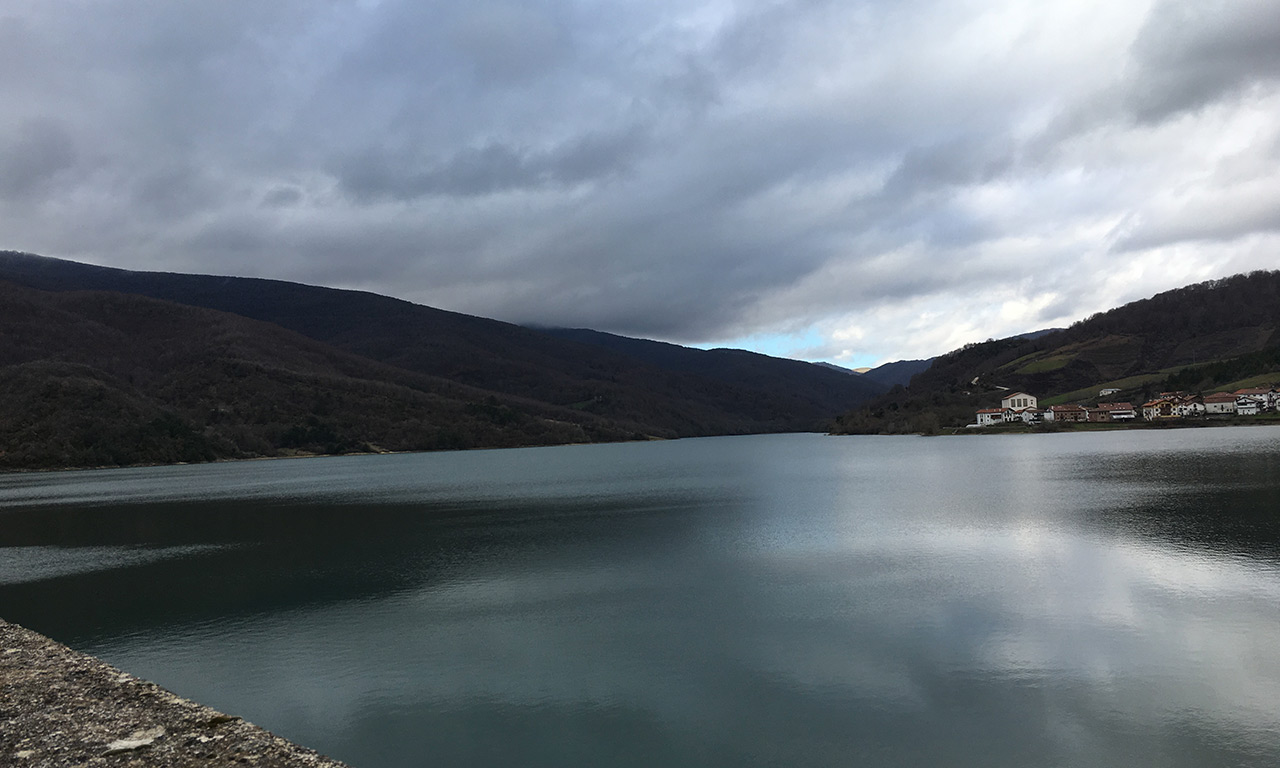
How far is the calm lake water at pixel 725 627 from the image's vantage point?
13781 mm

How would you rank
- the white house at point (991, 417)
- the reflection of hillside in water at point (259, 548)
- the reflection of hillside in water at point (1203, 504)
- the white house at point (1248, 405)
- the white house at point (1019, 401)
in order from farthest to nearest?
the white house at point (1019, 401) → the white house at point (991, 417) → the white house at point (1248, 405) → the reflection of hillside in water at point (1203, 504) → the reflection of hillside in water at point (259, 548)

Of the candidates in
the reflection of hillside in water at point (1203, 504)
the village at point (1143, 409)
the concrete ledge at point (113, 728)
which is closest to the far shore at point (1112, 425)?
the village at point (1143, 409)

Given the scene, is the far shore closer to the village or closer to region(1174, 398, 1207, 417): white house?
the village

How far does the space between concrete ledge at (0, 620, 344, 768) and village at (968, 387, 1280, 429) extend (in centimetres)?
16380

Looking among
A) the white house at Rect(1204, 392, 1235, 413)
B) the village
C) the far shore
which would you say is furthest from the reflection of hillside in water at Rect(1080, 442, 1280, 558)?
the white house at Rect(1204, 392, 1235, 413)

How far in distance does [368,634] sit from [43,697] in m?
8.17

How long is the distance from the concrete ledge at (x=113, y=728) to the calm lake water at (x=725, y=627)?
226cm

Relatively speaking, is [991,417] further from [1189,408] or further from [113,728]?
[113,728]

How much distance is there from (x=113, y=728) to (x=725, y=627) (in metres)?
14.1

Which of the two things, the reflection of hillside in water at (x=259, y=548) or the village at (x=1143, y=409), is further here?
the village at (x=1143, y=409)

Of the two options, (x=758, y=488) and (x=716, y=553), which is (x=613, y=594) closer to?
(x=716, y=553)

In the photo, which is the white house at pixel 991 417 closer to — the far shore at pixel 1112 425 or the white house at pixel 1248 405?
the far shore at pixel 1112 425

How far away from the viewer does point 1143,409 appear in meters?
150

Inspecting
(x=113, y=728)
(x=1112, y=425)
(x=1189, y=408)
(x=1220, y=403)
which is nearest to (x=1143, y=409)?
(x=1112, y=425)
